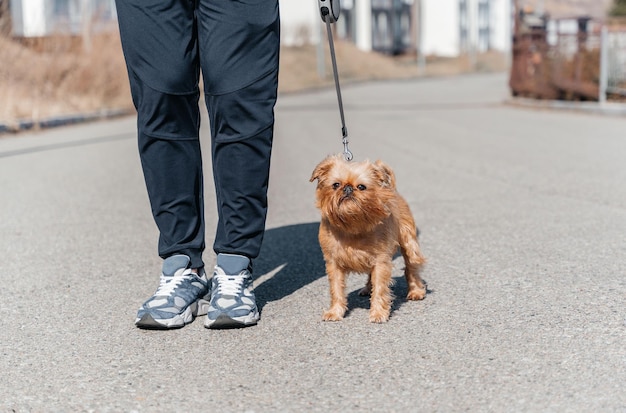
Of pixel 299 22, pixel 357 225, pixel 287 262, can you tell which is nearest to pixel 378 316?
pixel 357 225

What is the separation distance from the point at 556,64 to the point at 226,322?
51.8 ft

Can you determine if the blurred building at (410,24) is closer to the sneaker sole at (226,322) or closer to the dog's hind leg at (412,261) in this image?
the dog's hind leg at (412,261)

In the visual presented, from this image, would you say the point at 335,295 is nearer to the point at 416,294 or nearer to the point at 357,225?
the point at 357,225

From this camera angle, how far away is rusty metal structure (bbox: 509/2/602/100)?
16734 mm

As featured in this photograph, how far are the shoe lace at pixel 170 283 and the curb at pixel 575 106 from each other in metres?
13.0

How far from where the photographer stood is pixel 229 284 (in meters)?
3.45

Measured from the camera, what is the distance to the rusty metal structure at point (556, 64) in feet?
54.9

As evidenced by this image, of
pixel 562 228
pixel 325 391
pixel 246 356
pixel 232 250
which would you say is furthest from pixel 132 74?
pixel 562 228

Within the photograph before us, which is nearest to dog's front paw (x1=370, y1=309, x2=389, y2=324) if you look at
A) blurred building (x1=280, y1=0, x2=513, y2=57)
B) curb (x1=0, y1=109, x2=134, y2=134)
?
curb (x1=0, y1=109, x2=134, y2=134)

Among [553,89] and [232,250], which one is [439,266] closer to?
[232,250]

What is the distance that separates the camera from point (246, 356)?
302 cm

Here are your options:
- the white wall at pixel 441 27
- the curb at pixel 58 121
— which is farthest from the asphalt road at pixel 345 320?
the white wall at pixel 441 27

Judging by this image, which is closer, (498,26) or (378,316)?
(378,316)

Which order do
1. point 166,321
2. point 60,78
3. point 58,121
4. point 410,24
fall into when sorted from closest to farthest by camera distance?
point 166,321, point 58,121, point 60,78, point 410,24
